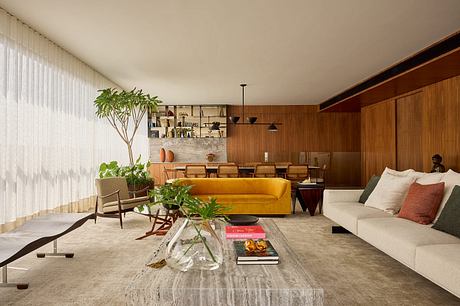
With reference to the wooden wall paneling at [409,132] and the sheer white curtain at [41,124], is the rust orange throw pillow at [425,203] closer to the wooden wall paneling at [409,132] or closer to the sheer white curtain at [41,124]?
the wooden wall paneling at [409,132]

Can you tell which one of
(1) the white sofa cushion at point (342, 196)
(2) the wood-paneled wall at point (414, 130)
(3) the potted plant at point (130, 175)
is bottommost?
(1) the white sofa cushion at point (342, 196)

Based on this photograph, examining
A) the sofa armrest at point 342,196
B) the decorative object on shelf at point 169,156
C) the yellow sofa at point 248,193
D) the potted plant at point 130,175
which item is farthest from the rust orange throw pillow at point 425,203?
the decorative object on shelf at point 169,156

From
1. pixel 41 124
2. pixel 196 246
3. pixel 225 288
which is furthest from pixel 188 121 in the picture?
pixel 225 288

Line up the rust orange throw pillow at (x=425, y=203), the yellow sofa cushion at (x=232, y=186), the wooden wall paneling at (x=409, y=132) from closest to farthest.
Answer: the rust orange throw pillow at (x=425, y=203), the yellow sofa cushion at (x=232, y=186), the wooden wall paneling at (x=409, y=132)

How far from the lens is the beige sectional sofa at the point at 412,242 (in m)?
2.27

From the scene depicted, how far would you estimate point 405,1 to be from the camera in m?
4.05

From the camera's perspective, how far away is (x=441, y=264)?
7.54ft

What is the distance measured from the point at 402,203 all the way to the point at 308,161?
26.1 ft

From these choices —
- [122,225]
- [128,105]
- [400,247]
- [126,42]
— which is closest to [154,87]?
[128,105]

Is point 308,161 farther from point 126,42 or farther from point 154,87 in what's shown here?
point 126,42

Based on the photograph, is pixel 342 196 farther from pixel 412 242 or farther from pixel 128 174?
pixel 128 174

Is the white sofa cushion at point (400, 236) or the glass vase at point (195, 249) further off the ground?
the glass vase at point (195, 249)

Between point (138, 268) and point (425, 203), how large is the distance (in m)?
2.81

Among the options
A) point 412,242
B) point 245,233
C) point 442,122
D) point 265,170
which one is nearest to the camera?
point 412,242
